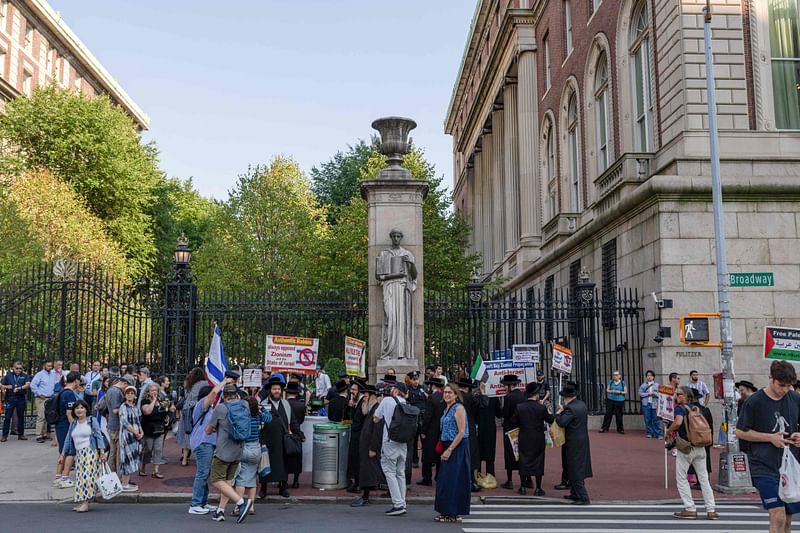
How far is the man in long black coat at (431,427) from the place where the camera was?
1182 cm

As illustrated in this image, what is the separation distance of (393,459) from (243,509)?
79.7 inches

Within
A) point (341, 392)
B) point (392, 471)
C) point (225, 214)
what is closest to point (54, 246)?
point (225, 214)

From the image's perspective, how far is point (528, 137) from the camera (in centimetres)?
3956

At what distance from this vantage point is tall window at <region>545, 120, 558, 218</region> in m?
35.5

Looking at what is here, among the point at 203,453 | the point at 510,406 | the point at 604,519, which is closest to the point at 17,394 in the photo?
the point at 203,453

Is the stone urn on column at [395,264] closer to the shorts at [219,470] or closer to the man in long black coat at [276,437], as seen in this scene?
the man in long black coat at [276,437]

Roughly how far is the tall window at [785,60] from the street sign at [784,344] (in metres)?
11.0

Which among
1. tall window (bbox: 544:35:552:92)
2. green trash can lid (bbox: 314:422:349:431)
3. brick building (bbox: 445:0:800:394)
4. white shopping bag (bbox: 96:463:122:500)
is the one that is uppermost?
tall window (bbox: 544:35:552:92)

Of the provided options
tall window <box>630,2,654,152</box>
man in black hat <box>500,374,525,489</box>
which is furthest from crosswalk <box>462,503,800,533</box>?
tall window <box>630,2,654,152</box>

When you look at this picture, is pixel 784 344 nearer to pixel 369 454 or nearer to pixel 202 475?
pixel 369 454

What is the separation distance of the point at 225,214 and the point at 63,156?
949 cm

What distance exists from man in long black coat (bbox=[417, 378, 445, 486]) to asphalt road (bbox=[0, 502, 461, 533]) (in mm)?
1367

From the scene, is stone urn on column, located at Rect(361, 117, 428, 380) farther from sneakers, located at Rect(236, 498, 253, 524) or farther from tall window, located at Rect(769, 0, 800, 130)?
tall window, located at Rect(769, 0, 800, 130)

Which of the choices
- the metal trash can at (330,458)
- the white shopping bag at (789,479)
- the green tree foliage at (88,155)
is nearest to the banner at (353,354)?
the metal trash can at (330,458)
